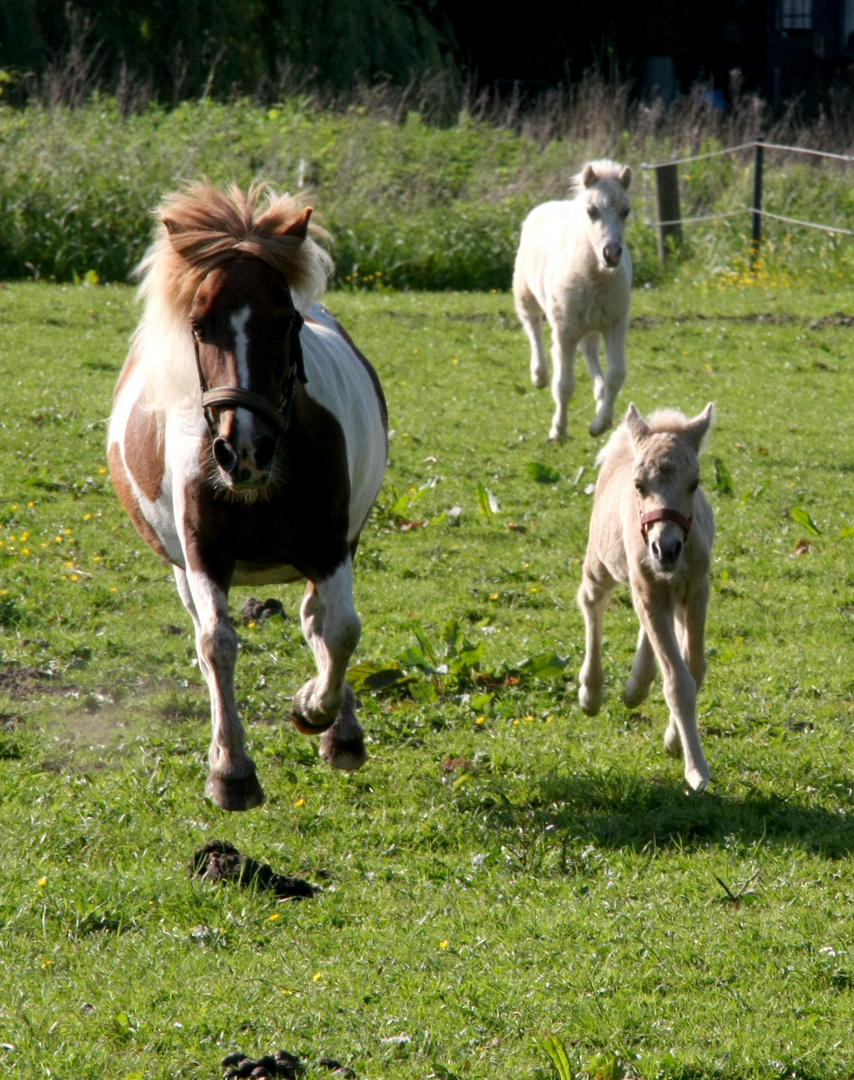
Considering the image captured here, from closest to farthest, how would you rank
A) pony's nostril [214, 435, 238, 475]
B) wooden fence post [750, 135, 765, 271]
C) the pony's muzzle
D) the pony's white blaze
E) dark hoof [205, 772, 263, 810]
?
pony's nostril [214, 435, 238, 475], dark hoof [205, 772, 263, 810], the pony's muzzle, the pony's white blaze, wooden fence post [750, 135, 765, 271]

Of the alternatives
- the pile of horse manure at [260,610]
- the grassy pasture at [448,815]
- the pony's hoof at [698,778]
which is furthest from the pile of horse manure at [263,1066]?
the pile of horse manure at [260,610]

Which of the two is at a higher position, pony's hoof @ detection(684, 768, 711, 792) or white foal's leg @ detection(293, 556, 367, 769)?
white foal's leg @ detection(293, 556, 367, 769)

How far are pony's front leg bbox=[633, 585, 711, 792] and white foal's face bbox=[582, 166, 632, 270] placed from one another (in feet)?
16.1

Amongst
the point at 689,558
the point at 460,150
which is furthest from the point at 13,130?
the point at 689,558

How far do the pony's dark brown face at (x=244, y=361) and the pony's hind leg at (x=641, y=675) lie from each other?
206 cm

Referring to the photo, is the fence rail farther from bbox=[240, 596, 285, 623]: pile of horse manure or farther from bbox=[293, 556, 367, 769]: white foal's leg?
bbox=[293, 556, 367, 769]: white foal's leg

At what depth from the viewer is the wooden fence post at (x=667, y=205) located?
19.1 m

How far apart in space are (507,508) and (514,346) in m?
5.71

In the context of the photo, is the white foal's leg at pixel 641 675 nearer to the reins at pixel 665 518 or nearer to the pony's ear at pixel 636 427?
the reins at pixel 665 518

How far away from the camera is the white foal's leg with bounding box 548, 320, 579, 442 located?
10.7 metres

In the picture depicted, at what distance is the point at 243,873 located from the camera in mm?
4648

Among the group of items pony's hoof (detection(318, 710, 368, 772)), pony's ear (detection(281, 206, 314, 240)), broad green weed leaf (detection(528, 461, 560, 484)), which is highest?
pony's ear (detection(281, 206, 314, 240))

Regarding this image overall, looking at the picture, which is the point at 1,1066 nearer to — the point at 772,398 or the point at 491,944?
the point at 491,944

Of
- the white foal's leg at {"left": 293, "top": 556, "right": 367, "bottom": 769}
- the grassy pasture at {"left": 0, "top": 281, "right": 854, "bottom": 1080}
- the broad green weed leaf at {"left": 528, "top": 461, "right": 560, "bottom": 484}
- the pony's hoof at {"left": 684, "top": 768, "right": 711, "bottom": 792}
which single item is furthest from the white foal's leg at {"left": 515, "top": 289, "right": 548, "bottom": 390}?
the pony's hoof at {"left": 684, "top": 768, "right": 711, "bottom": 792}
